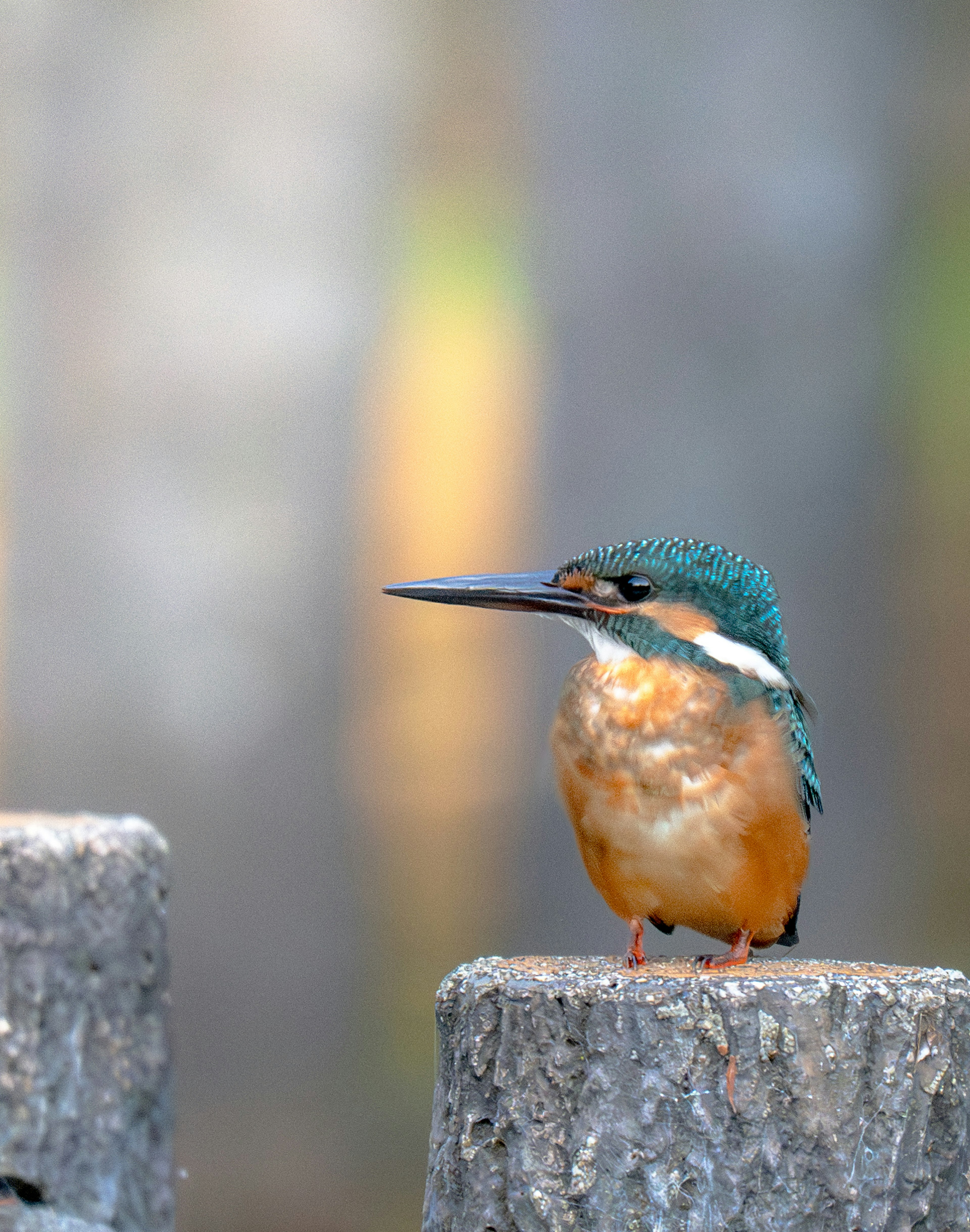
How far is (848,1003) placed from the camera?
912 mm

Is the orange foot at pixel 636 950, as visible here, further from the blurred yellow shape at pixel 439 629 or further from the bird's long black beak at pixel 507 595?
the blurred yellow shape at pixel 439 629

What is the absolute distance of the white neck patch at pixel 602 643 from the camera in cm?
99

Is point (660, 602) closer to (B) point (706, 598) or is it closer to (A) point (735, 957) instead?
(B) point (706, 598)

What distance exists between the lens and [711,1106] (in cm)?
89

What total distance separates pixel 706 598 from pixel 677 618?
0.03 metres

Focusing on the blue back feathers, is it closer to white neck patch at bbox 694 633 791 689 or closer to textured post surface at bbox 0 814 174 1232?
white neck patch at bbox 694 633 791 689

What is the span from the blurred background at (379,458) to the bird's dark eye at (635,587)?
1495mm

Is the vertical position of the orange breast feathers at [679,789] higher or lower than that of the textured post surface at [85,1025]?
higher

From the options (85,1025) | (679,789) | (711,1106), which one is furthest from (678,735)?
(85,1025)

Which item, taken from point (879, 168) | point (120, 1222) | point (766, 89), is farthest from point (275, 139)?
point (120, 1222)

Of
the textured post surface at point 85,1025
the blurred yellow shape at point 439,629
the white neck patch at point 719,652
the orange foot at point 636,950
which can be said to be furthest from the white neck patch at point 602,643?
the blurred yellow shape at point 439,629

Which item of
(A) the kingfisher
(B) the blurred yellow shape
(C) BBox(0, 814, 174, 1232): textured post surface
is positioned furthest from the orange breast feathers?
(B) the blurred yellow shape

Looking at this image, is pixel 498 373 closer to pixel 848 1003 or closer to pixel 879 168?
pixel 879 168

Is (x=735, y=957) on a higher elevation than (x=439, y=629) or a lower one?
lower
